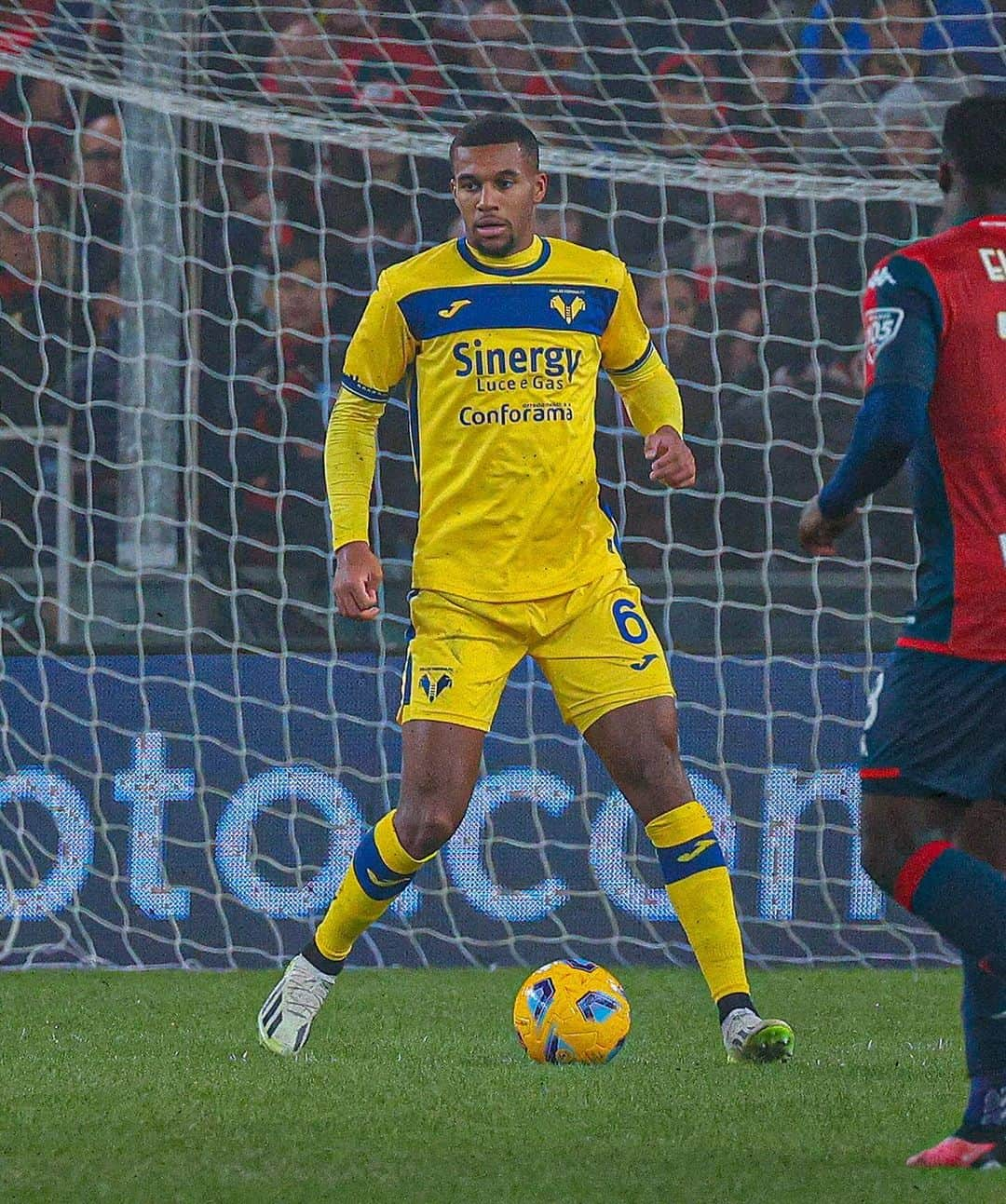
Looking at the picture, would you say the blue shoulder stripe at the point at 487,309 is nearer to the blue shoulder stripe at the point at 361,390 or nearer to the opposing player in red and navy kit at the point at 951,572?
the blue shoulder stripe at the point at 361,390

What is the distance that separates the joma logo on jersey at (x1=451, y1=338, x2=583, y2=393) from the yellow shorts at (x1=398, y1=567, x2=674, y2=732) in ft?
1.59

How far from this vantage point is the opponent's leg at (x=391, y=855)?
4.59 m

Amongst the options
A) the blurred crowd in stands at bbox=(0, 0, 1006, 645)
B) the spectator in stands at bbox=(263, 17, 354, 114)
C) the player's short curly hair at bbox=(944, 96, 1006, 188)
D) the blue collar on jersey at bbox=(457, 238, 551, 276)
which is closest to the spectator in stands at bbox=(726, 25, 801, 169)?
the blurred crowd in stands at bbox=(0, 0, 1006, 645)

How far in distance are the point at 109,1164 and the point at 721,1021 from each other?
176cm

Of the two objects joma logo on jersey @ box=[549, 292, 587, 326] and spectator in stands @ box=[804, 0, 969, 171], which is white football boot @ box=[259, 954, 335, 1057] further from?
spectator in stands @ box=[804, 0, 969, 171]

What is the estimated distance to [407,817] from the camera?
4609mm

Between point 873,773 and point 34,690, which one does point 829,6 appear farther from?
point 873,773

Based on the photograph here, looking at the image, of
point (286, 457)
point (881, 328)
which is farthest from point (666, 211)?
point (881, 328)

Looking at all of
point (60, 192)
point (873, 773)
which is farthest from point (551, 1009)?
point (60, 192)

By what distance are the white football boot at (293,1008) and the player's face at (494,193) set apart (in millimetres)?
1728

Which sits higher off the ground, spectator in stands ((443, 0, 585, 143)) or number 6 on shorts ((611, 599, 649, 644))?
spectator in stands ((443, 0, 585, 143))

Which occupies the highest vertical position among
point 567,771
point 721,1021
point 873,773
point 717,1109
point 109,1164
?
point 873,773

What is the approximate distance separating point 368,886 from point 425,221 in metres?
3.58

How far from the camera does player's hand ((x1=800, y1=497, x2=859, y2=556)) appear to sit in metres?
3.19
